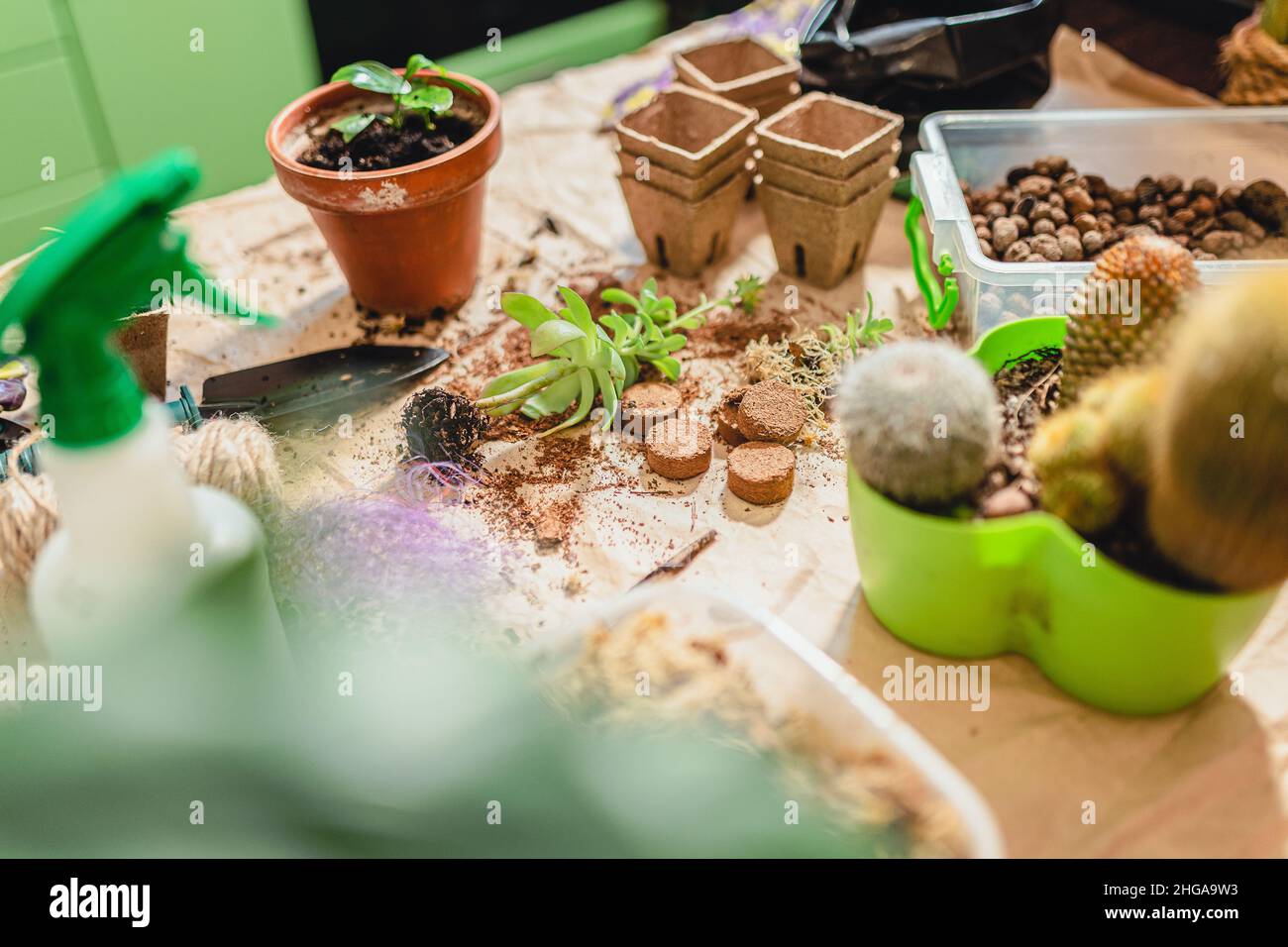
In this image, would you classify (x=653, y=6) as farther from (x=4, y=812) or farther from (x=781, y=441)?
(x=4, y=812)

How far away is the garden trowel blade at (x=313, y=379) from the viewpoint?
1.22 meters

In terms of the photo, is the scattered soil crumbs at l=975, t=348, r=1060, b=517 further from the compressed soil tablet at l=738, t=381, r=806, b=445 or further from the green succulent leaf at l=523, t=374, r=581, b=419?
the green succulent leaf at l=523, t=374, r=581, b=419

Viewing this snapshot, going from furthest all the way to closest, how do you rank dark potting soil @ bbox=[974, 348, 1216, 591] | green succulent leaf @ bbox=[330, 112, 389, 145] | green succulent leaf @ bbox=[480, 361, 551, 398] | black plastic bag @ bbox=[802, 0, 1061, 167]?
black plastic bag @ bbox=[802, 0, 1061, 167] → green succulent leaf @ bbox=[330, 112, 389, 145] → green succulent leaf @ bbox=[480, 361, 551, 398] → dark potting soil @ bbox=[974, 348, 1216, 591]

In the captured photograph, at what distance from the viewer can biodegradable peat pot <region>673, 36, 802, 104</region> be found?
1.61 meters

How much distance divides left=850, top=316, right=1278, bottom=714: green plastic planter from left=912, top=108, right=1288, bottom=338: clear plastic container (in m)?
0.54

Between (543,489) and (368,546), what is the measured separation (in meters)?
0.24

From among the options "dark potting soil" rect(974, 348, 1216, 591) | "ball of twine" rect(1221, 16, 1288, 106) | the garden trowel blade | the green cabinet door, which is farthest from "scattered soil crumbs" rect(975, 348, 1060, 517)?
the green cabinet door

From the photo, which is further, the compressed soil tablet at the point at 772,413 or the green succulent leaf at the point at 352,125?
the green succulent leaf at the point at 352,125

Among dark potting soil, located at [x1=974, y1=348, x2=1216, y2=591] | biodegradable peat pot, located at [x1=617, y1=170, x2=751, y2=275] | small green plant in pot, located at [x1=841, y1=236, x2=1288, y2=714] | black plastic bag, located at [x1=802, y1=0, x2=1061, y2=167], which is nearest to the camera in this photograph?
small green plant in pot, located at [x1=841, y1=236, x2=1288, y2=714]

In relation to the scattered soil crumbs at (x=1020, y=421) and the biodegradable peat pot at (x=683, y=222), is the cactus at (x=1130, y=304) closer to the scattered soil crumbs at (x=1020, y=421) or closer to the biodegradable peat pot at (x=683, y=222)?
the scattered soil crumbs at (x=1020, y=421)

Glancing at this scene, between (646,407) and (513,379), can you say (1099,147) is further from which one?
(513,379)

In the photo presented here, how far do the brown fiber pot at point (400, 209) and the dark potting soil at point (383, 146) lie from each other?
3cm

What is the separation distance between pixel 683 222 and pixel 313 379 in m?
0.58

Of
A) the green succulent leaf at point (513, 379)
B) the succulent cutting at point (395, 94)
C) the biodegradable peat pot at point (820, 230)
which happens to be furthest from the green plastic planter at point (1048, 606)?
the succulent cutting at point (395, 94)
